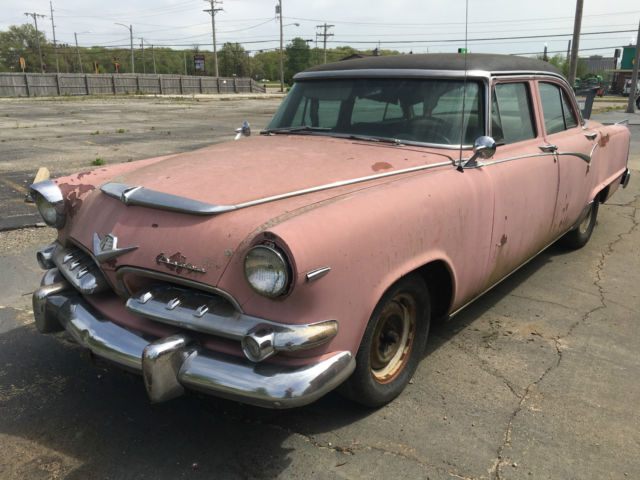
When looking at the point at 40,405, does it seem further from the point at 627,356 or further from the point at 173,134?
the point at 173,134

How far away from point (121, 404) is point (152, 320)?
67 centimetres

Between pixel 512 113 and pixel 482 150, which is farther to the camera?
A: pixel 512 113

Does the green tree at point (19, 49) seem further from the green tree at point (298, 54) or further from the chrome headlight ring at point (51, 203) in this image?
the chrome headlight ring at point (51, 203)

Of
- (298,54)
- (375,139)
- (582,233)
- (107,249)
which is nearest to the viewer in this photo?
(107,249)

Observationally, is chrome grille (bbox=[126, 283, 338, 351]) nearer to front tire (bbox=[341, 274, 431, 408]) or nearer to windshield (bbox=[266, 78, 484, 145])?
front tire (bbox=[341, 274, 431, 408])

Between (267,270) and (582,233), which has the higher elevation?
(267,270)

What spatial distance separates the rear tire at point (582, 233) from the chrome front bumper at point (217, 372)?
3.53m

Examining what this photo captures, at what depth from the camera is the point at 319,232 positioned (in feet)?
6.66

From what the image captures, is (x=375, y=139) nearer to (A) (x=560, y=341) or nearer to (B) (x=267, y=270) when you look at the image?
(B) (x=267, y=270)

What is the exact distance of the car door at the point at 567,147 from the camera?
387 cm

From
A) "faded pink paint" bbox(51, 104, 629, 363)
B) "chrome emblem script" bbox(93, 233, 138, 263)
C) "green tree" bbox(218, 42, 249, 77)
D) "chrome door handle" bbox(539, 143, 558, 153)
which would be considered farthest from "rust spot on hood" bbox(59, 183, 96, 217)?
"green tree" bbox(218, 42, 249, 77)

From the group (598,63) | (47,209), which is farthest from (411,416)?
(598,63)

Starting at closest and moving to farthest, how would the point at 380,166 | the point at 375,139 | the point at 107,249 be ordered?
1. the point at 107,249
2. the point at 380,166
3. the point at 375,139

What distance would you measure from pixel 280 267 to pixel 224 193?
1.98ft
